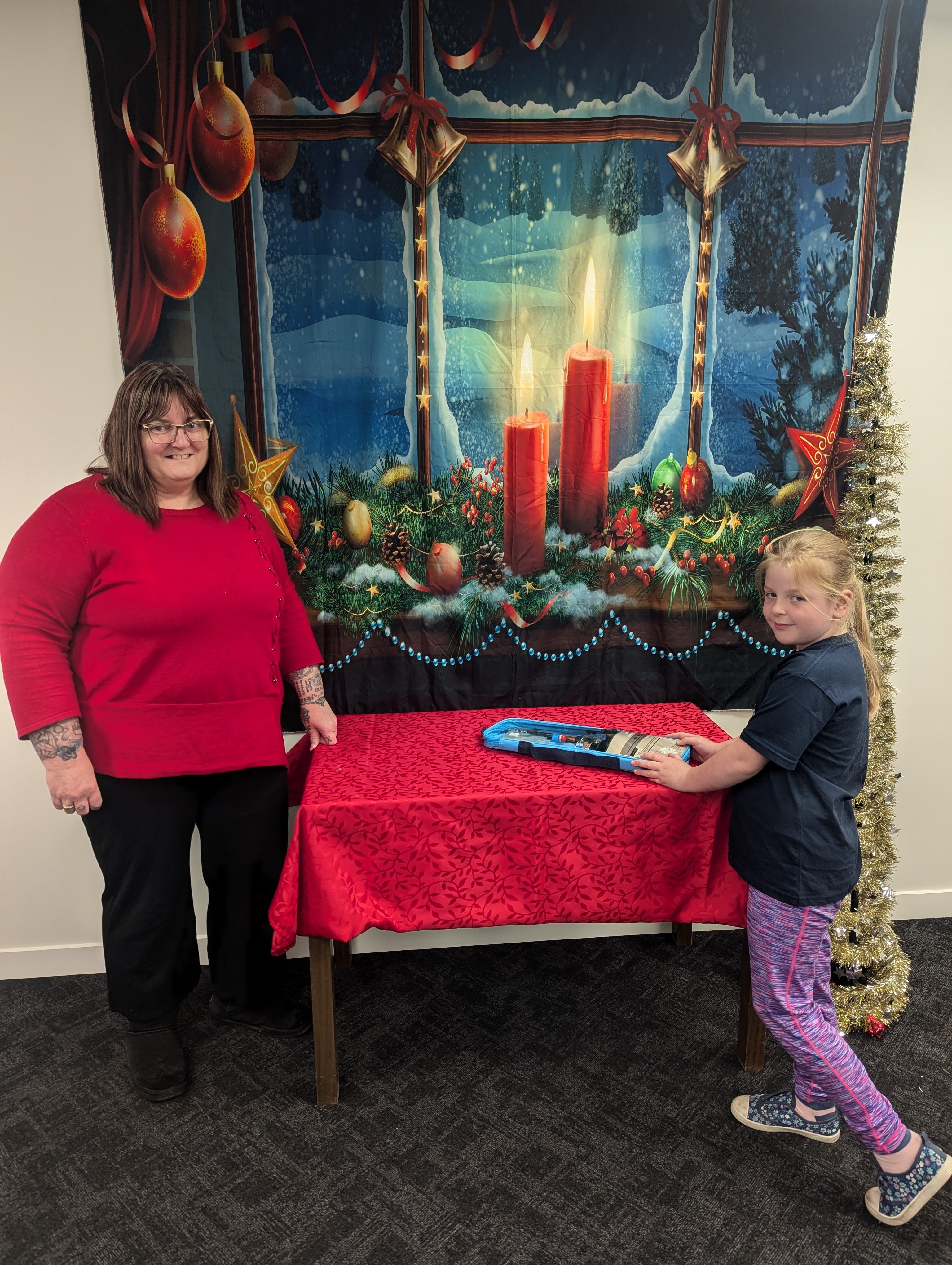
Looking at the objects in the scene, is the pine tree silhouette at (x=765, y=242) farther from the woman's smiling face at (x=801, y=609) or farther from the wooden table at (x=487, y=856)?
the wooden table at (x=487, y=856)

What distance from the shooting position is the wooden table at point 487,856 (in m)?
1.75

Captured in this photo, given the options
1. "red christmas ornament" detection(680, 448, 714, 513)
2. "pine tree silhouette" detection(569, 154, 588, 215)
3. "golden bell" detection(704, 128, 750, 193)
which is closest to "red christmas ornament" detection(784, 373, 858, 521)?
"red christmas ornament" detection(680, 448, 714, 513)

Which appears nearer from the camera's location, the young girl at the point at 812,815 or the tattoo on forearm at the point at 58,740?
the young girl at the point at 812,815

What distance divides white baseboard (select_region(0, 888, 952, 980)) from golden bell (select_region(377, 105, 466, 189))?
2.15m

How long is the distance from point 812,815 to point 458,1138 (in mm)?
1080

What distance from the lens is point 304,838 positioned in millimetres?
1734

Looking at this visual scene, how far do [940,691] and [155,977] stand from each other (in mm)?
2502

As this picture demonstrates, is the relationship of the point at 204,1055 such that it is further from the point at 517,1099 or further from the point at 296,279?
the point at 296,279

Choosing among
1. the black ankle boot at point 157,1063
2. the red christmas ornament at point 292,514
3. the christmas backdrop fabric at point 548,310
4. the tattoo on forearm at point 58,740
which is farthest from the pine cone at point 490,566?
the black ankle boot at point 157,1063

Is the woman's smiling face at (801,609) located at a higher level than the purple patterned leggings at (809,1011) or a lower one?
higher

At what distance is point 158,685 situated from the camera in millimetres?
1760

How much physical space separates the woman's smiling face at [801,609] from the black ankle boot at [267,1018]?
5.28 feet

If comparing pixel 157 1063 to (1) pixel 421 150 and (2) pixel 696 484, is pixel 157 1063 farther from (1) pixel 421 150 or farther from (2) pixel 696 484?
(1) pixel 421 150

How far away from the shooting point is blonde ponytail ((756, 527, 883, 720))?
1.54 m
